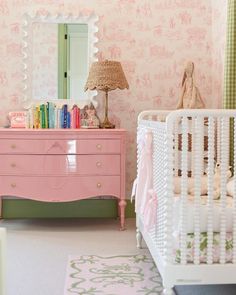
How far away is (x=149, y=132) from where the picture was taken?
2.51 m

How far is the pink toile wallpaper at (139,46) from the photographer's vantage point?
13.3 ft

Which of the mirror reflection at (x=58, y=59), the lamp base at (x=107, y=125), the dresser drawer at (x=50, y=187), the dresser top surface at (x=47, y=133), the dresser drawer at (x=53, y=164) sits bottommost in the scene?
the dresser drawer at (x=50, y=187)

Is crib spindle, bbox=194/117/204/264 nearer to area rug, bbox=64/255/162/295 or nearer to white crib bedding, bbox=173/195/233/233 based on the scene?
white crib bedding, bbox=173/195/233/233

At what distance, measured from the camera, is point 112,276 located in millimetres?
2609

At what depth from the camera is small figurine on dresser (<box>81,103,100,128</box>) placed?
393 centimetres

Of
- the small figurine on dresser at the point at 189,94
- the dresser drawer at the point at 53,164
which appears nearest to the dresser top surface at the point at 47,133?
the dresser drawer at the point at 53,164

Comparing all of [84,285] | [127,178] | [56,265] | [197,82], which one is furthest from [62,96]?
[84,285]

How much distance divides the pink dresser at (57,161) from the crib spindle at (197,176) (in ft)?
5.35

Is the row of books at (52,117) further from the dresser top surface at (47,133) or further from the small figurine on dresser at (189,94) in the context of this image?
the small figurine on dresser at (189,94)

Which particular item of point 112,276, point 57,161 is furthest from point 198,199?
point 57,161

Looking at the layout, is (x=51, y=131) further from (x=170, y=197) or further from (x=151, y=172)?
(x=170, y=197)

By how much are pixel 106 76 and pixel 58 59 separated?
0.57 metres

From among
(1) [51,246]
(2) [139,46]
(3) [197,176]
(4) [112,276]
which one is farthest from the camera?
(2) [139,46]

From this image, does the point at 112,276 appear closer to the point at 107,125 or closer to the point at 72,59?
the point at 107,125
